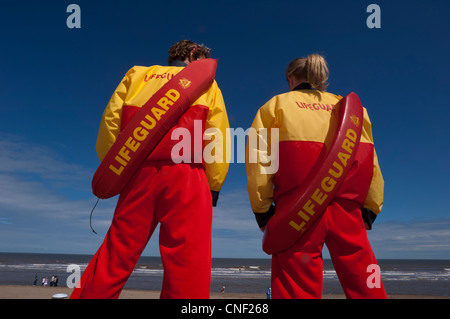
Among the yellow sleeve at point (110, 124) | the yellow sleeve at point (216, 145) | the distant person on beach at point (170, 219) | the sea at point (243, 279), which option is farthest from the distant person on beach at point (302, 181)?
the sea at point (243, 279)

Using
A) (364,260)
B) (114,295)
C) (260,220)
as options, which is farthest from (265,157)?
(114,295)

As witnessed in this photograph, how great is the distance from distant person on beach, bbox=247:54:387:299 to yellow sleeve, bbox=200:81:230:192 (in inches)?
7.4

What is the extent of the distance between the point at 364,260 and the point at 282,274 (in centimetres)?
52

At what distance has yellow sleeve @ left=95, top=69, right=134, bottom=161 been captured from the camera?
2.44 metres

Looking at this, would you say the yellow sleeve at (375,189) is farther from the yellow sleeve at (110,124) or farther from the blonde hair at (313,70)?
the yellow sleeve at (110,124)

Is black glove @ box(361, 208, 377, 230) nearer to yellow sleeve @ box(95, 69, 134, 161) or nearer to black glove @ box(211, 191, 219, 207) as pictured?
black glove @ box(211, 191, 219, 207)

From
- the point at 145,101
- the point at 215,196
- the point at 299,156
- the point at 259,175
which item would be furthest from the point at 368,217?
the point at 145,101

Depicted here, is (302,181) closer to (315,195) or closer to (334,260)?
(315,195)

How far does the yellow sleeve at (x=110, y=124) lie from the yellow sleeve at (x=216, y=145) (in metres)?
0.65

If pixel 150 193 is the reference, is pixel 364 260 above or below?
below

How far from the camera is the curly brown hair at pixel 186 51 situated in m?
2.73

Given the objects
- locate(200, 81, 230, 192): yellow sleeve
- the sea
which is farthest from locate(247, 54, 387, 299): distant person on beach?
the sea
